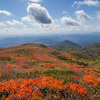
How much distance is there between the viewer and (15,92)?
5266 mm

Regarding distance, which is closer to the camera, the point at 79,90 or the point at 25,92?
the point at 25,92

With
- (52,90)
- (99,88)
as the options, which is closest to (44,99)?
(52,90)

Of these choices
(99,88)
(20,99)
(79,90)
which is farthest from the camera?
(99,88)

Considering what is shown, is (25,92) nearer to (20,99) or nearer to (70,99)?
(20,99)

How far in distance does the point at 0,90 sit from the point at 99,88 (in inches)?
317

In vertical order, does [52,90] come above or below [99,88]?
above

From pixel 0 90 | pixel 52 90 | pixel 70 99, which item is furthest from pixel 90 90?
pixel 0 90

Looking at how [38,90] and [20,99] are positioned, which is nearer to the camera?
[20,99]

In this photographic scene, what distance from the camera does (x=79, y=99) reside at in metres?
4.95

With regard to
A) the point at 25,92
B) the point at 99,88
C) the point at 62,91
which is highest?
the point at 25,92

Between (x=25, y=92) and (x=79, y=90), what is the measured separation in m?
4.11

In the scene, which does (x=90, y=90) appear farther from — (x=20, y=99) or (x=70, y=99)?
(x=20, y=99)

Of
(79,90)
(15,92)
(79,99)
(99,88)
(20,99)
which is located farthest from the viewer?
(99,88)

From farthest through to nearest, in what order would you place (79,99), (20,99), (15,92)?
(15,92) < (79,99) < (20,99)
